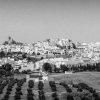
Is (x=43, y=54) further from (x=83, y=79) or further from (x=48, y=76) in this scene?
(x=48, y=76)

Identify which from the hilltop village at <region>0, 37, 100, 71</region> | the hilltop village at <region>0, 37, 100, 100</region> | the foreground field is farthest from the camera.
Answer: the hilltop village at <region>0, 37, 100, 71</region>

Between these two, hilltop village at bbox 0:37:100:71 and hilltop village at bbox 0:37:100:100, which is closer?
hilltop village at bbox 0:37:100:100

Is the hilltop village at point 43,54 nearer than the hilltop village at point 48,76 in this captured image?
No

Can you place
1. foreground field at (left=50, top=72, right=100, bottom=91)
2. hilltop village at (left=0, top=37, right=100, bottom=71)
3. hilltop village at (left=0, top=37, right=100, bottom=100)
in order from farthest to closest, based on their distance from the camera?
hilltop village at (left=0, top=37, right=100, bottom=71) → foreground field at (left=50, top=72, right=100, bottom=91) → hilltop village at (left=0, top=37, right=100, bottom=100)

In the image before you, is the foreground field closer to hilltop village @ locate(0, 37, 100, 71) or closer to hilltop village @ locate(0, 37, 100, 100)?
hilltop village @ locate(0, 37, 100, 100)

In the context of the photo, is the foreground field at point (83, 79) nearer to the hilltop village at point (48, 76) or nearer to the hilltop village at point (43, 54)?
the hilltop village at point (48, 76)

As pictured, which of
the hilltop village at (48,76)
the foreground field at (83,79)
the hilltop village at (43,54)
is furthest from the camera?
the hilltop village at (43,54)

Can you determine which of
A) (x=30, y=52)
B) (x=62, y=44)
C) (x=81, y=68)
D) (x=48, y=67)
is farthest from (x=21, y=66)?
(x=62, y=44)

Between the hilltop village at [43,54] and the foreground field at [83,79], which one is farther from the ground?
the hilltop village at [43,54]

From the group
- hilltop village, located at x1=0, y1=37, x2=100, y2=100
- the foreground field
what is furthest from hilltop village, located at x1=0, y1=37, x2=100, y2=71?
the foreground field

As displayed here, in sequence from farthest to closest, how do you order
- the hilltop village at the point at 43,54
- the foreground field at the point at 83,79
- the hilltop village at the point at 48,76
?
1. the hilltop village at the point at 43,54
2. the foreground field at the point at 83,79
3. the hilltop village at the point at 48,76

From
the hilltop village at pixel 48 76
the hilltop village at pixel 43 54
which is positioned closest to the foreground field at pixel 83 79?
the hilltop village at pixel 48 76

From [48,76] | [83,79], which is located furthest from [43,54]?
[48,76]
